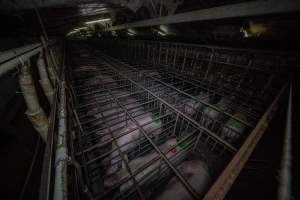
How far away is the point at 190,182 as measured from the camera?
1747mm

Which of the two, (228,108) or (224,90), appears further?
(224,90)

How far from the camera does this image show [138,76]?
4145 millimetres

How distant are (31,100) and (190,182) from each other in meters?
2.44

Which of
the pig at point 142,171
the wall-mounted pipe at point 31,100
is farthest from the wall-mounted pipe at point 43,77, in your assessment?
the pig at point 142,171

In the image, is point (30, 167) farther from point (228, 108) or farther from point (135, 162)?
point (228, 108)

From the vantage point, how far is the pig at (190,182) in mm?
1514

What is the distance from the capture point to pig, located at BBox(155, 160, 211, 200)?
1.51 meters

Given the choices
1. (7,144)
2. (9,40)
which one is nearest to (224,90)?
(7,144)

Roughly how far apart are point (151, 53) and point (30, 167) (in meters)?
6.03

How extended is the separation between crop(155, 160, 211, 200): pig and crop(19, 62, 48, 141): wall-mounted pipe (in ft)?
6.39

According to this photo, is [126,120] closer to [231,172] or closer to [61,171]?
[61,171]

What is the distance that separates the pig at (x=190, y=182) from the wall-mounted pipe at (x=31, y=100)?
1.95 meters

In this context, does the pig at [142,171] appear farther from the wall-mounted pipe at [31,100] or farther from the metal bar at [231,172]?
the wall-mounted pipe at [31,100]

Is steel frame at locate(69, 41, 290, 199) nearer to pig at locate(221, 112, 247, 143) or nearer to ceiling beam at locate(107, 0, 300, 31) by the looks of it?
pig at locate(221, 112, 247, 143)
